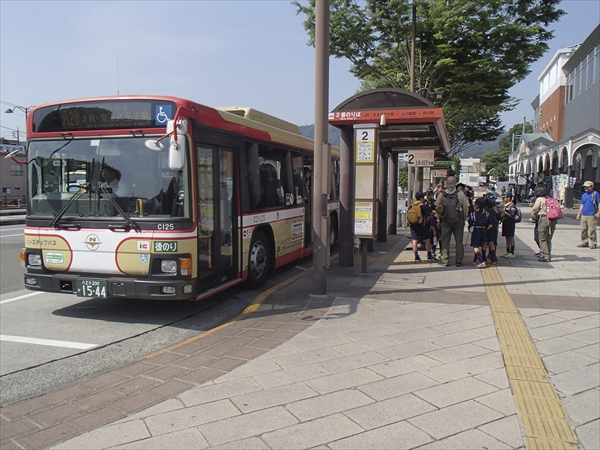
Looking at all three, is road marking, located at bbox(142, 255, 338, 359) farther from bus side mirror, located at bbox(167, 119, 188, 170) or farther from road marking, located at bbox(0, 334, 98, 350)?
bus side mirror, located at bbox(167, 119, 188, 170)

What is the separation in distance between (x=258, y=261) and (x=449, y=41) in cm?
1243

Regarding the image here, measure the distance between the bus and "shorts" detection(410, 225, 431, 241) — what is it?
5.18m

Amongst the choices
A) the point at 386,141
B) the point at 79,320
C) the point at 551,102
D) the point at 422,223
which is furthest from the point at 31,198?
the point at 551,102

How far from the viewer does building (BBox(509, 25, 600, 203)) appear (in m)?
34.0

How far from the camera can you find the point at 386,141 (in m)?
12.9

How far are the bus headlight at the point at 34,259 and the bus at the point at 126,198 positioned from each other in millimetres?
14

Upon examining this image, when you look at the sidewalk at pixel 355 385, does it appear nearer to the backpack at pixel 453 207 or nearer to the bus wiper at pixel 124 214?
the bus wiper at pixel 124 214

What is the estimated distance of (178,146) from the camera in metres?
5.41

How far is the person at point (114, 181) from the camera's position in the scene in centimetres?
598

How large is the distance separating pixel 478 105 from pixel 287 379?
18275 mm

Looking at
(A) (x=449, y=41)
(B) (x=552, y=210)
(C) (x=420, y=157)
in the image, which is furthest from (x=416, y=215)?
(A) (x=449, y=41)

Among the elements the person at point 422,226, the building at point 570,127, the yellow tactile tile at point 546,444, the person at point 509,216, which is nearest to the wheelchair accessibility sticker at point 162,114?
the yellow tactile tile at point 546,444

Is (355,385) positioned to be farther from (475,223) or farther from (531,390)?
(475,223)

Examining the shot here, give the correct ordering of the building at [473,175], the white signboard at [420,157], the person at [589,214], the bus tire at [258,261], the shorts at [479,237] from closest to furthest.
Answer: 1. the bus tire at [258,261]
2. the shorts at [479,237]
3. the person at [589,214]
4. the white signboard at [420,157]
5. the building at [473,175]
